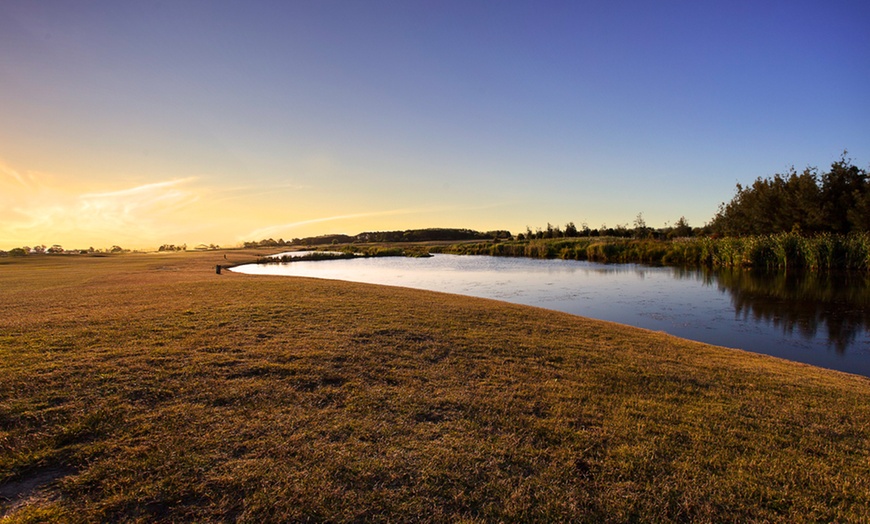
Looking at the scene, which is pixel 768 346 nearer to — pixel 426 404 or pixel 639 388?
pixel 639 388

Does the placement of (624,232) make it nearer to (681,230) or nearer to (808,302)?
(681,230)

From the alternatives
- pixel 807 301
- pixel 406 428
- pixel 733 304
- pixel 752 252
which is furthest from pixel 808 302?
pixel 406 428

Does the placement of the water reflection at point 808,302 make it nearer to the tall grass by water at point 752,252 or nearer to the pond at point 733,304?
the pond at point 733,304

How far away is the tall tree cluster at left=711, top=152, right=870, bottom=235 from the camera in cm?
2714

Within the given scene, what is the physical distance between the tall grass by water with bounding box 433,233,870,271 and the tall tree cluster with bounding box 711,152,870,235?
3.90 meters

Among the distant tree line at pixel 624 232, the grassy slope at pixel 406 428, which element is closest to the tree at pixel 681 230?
the distant tree line at pixel 624 232

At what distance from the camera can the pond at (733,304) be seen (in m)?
8.88

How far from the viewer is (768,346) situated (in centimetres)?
872

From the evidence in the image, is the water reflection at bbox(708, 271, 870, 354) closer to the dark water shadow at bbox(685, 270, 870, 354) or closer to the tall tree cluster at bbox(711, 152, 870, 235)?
the dark water shadow at bbox(685, 270, 870, 354)

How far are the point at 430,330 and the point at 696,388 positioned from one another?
4040mm

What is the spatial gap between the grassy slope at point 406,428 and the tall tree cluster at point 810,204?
3131cm

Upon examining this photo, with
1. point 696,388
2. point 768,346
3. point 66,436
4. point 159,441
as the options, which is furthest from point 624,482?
point 768,346

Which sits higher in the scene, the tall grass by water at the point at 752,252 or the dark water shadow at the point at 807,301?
the tall grass by water at the point at 752,252

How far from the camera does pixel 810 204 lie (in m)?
29.8
